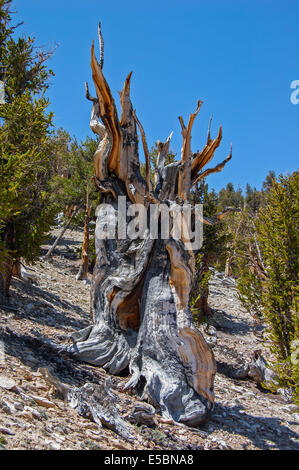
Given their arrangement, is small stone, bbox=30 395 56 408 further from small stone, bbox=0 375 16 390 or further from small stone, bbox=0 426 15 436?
small stone, bbox=0 426 15 436

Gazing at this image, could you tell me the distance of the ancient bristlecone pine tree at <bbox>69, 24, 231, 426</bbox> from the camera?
13.9 ft

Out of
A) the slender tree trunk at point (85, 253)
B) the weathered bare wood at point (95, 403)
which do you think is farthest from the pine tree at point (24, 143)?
the slender tree trunk at point (85, 253)

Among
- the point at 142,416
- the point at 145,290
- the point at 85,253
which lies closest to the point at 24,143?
the point at 145,290

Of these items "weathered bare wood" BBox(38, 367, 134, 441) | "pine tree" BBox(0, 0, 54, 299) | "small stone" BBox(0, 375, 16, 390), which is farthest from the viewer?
"pine tree" BBox(0, 0, 54, 299)

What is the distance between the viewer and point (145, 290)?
4.82 metres

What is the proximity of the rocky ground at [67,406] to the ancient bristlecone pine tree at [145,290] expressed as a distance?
27 centimetres

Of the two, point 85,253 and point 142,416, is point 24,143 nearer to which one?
point 142,416

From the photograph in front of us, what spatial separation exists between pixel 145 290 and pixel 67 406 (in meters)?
1.84

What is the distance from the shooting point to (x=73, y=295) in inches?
390

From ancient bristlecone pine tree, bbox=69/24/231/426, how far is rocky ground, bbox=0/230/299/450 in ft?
0.88

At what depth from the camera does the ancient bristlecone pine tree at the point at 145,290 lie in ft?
13.9

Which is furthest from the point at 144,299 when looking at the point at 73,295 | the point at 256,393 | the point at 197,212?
the point at 73,295

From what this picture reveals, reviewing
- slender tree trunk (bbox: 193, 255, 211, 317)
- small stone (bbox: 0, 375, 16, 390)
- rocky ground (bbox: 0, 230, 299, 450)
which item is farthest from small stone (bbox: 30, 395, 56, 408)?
slender tree trunk (bbox: 193, 255, 211, 317)
